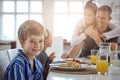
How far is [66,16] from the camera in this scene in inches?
216

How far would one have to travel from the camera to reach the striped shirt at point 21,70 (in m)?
1.32

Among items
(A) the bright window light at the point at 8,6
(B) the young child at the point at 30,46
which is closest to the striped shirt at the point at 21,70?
(B) the young child at the point at 30,46

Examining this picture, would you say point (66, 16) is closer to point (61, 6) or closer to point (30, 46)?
point (61, 6)

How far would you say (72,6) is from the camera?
551 cm

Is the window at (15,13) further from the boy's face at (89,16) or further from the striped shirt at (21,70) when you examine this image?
the striped shirt at (21,70)

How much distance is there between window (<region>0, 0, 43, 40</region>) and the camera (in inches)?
216

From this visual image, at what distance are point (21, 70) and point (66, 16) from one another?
4.21 m

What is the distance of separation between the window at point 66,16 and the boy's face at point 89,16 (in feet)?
6.19

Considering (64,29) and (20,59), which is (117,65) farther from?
(64,29)

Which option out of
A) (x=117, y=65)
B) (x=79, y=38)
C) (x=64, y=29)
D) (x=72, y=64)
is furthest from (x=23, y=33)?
(x=64, y=29)

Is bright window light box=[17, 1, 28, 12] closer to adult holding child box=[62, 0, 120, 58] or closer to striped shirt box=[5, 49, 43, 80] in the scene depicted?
adult holding child box=[62, 0, 120, 58]

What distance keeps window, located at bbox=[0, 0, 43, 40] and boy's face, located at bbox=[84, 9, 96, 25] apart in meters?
2.18

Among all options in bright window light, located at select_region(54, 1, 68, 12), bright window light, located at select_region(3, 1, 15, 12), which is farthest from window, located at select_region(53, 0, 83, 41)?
bright window light, located at select_region(3, 1, 15, 12)

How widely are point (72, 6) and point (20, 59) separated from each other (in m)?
4.22
